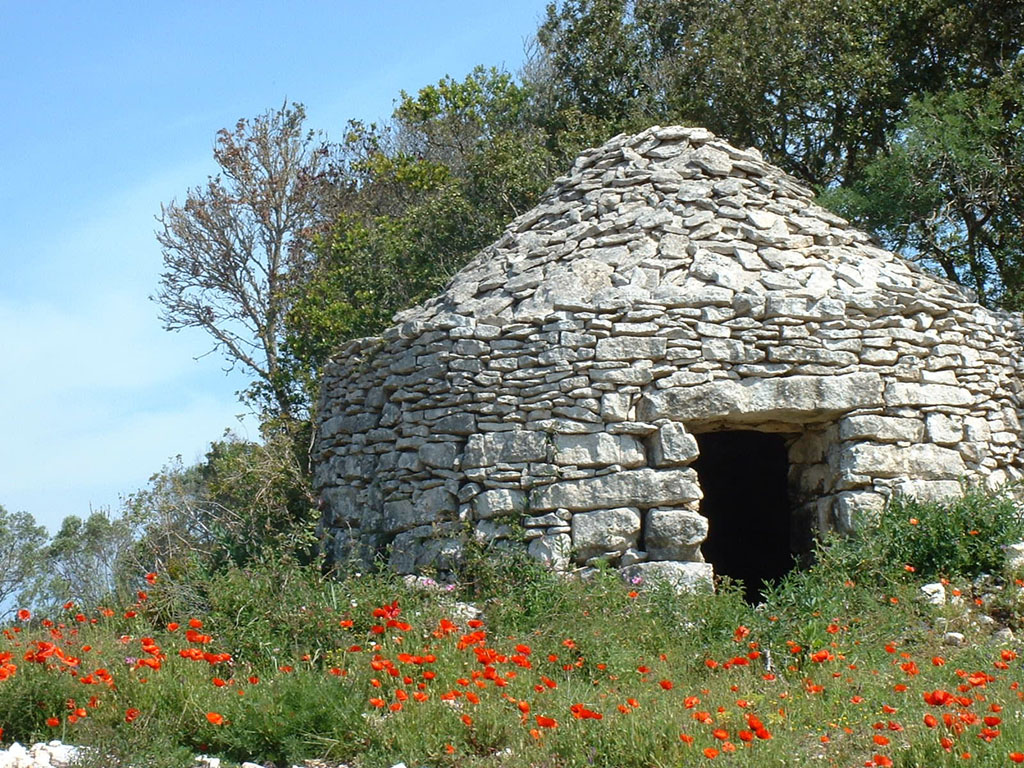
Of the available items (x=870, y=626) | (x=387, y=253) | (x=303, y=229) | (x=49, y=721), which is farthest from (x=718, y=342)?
(x=303, y=229)

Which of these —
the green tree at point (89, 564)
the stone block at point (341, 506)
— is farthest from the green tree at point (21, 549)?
the stone block at point (341, 506)

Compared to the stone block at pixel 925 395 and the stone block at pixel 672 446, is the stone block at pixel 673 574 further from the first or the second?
the stone block at pixel 925 395

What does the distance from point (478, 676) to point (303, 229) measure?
15.4 metres

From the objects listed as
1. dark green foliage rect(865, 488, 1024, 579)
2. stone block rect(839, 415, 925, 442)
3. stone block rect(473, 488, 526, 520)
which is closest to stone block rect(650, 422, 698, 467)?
stone block rect(473, 488, 526, 520)

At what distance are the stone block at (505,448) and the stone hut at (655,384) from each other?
15 millimetres

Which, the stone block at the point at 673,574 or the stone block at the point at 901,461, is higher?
the stone block at the point at 901,461

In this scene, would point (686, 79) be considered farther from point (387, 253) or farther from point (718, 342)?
point (718, 342)

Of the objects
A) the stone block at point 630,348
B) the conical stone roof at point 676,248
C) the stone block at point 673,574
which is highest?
the conical stone roof at point 676,248

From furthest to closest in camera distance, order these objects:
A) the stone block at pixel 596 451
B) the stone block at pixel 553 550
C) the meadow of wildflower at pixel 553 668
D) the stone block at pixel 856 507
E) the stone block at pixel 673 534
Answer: the stone block at pixel 856 507
the stone block at pixel 596 451
the stone block at pixel 673 534
the stone block at pixel 553 550
the meadow of wildflower at pixel 553 668

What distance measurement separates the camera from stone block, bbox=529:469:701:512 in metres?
7.68

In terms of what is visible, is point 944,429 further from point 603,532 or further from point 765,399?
point 603,532

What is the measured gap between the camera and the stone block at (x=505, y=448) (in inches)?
306

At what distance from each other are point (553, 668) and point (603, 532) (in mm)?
2049

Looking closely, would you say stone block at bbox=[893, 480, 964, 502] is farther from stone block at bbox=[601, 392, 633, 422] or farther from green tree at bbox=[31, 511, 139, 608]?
green tree at bbox=[31, 511, 139, 608]
